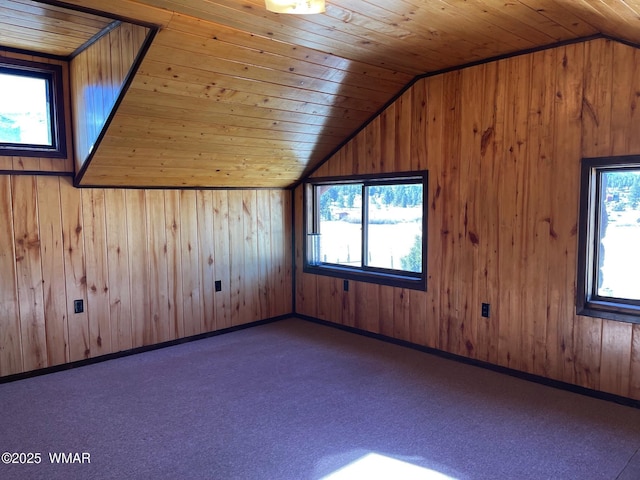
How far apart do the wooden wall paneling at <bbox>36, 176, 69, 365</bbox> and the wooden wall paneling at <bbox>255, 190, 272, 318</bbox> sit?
1.95 meters

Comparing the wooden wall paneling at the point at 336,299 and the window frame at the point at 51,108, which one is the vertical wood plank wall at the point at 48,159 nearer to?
the window frame at the point at 51,108

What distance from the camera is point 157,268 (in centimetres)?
442

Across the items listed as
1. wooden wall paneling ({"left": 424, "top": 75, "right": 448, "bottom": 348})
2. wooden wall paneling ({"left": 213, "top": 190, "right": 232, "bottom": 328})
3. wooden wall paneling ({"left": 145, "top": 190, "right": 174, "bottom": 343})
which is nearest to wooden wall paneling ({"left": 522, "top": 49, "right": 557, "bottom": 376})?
wooden wall paneling ({"left": 424, "top": 75, "right": 448, "bottom": 348})

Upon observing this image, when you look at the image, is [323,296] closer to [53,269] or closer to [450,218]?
[450,218]

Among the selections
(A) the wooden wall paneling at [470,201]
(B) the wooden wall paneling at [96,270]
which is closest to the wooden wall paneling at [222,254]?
(B) the wooden wall paneling at [96,270]

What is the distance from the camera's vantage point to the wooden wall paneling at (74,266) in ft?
12.7

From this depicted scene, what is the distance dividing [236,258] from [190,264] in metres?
0.53

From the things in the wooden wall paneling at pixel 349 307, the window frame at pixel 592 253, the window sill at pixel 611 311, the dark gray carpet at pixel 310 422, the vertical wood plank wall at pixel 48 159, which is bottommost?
the dark gray carpet at pixel 310 422

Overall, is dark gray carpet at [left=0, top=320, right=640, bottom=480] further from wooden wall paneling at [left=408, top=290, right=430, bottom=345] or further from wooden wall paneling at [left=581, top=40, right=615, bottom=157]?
wooden wall paneling at [left=581, top=40, right=615, bottom=157]

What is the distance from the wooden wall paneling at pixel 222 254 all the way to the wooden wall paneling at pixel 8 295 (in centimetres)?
174

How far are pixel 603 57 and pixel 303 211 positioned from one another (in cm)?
316

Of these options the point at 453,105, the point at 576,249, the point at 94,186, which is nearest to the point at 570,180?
the point at 576,249

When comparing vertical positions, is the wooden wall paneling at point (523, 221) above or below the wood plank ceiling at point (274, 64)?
below

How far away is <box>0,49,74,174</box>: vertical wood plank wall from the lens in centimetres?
356
